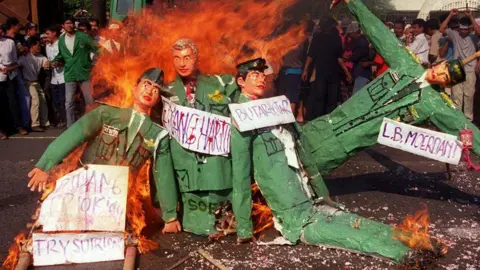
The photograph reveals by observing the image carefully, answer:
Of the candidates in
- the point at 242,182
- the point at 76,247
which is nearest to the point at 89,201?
the point at 76,247

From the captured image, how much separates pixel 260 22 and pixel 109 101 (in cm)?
169

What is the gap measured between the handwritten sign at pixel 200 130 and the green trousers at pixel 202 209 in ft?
1.23

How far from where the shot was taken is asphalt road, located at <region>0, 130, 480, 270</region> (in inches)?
183

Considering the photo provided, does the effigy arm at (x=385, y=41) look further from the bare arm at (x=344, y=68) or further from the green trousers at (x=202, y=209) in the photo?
the bare arm at (x=344, y=68)

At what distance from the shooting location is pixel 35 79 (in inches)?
423

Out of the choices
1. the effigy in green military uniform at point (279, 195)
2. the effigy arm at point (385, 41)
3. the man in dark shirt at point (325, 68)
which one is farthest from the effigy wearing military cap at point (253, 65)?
the man in dark shirt at point (325, 68)

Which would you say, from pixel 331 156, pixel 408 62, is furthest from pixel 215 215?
pixel 408 62

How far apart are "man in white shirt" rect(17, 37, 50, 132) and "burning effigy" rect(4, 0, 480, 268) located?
526 centimetres

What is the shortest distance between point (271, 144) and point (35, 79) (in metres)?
6.93

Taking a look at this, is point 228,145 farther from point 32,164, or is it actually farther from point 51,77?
point 51,77

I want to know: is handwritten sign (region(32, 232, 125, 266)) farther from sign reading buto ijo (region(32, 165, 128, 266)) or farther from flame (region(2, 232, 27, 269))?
flame (region(2, 232, 27, 269))

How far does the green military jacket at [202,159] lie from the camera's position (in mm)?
5176

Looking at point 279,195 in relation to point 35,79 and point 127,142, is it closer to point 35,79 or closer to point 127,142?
point 127,142

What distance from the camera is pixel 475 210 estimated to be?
19.9 feet
